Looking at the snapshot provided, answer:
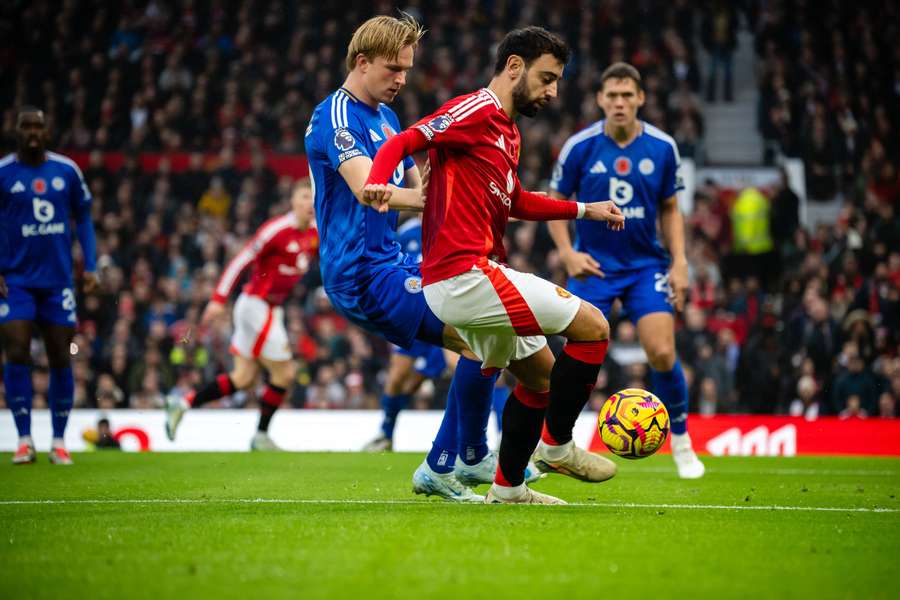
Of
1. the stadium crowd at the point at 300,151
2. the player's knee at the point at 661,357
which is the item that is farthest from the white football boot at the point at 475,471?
the stadium crowd at the point at 300,151

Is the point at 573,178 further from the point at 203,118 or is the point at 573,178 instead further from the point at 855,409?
the point at 203,118

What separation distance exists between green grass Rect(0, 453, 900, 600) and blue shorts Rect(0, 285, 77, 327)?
2.03 meters

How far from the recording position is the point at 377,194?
5.01 metres

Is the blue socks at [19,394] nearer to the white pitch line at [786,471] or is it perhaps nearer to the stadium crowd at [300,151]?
the white pitch line at [786,471]

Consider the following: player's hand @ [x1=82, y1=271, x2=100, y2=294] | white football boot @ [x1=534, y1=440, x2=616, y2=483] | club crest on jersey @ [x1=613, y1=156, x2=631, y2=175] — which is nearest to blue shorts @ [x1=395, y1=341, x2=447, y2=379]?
player's hand @ [x1=82, y1=271, x2=100, y2=294]

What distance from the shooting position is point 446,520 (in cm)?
535

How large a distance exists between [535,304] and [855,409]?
10.4m

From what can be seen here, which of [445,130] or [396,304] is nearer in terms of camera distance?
[445,130]

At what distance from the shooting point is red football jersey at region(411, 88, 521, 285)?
5.48 metres

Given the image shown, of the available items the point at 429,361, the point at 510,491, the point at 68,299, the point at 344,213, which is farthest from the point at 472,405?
the point at 429,361

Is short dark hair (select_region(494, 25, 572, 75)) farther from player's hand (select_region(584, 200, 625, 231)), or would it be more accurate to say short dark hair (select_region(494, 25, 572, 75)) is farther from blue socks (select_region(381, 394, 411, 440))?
blue socks (select_region(381, 394, 411, 440))

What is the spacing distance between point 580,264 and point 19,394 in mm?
4805

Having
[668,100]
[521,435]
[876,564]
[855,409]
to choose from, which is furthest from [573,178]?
[668,100]

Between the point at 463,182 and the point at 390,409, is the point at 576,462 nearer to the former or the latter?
the point at 463,182
